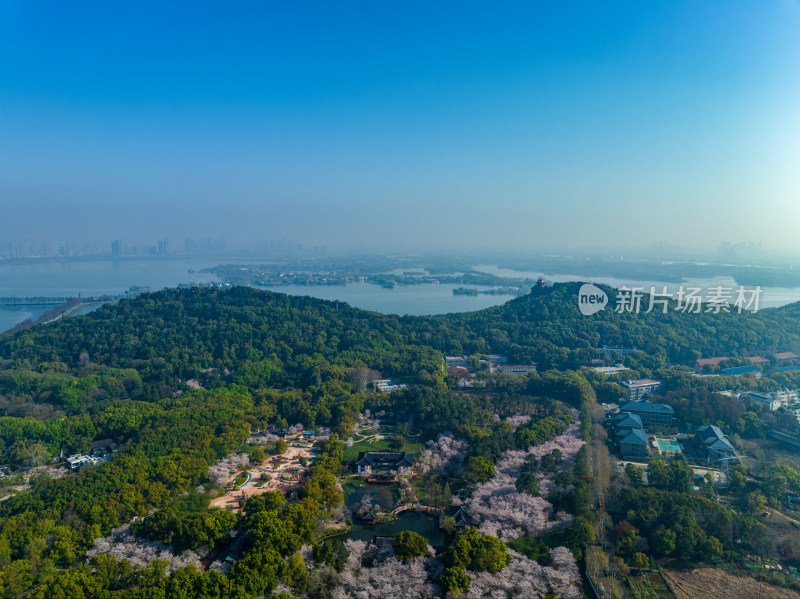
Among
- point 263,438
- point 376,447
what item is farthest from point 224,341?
point 376,447

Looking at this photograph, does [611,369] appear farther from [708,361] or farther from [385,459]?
[385,459]

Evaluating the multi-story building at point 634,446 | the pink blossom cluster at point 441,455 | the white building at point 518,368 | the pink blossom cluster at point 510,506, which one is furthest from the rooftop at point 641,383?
the pink blossom cluster at point 441,455

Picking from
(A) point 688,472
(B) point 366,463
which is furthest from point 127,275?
(A) point 688,472

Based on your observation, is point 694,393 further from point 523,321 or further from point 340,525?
point 340,525

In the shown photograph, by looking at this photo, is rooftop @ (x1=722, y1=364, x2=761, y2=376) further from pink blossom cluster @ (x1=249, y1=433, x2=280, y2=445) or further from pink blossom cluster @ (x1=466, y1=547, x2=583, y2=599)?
pink blossom cluster @ (x1=249, y1=433, x2=280, y2=445)

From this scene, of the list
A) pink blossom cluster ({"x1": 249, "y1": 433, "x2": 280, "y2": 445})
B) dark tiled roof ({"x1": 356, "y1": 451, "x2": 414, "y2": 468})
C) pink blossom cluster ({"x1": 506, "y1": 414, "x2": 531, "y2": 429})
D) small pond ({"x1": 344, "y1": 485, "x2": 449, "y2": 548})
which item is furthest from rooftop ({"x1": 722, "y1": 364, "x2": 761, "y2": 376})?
pink blossom cluster ({"x1": 249, "y1": 433, "x2": 280, "y2": 445})
